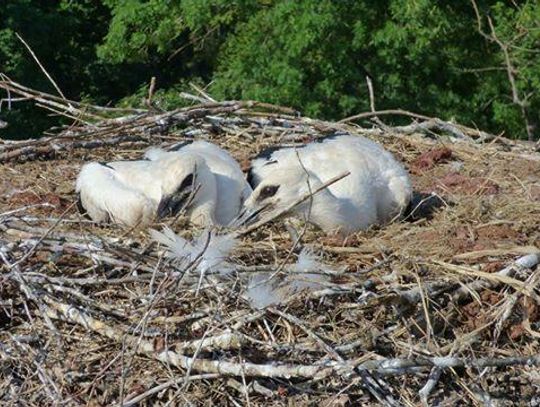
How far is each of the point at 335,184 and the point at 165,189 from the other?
907 millimetres

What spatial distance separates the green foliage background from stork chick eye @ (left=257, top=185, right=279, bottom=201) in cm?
777

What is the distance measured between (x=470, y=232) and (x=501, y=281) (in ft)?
2.83

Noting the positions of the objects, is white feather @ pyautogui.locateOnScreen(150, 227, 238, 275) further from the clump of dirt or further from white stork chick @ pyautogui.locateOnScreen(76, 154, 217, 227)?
the clump of dirt

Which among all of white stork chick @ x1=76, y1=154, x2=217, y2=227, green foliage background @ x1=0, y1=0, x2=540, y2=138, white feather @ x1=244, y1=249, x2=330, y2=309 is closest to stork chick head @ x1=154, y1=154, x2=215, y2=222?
white stork chick @ x1=76, y1=154, x2=217, y2=227

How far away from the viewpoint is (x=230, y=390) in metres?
6.11

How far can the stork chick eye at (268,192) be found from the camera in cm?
730

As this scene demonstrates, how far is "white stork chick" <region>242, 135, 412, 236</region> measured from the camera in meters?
7.28

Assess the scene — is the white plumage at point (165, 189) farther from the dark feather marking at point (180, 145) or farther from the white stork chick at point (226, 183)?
the dark feather marking at point (180, 145)

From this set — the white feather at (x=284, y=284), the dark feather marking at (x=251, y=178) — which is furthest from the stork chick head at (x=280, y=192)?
the white feather at (x=284, y=284)

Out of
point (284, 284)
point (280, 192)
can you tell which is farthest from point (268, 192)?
point (284, 284)

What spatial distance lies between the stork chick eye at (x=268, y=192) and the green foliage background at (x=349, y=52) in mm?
7773

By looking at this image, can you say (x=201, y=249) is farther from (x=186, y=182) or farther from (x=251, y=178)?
(x=251, y=178)

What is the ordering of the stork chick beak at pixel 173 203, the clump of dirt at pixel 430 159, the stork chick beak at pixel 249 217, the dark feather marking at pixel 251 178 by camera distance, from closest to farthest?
the stork chick beak at pixel 249 217, the stork chick beak at pixel 173 203, the dark feather marking at pixel 251 178, the clump of dirt at pixel 430 159

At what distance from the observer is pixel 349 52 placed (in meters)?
16.5
